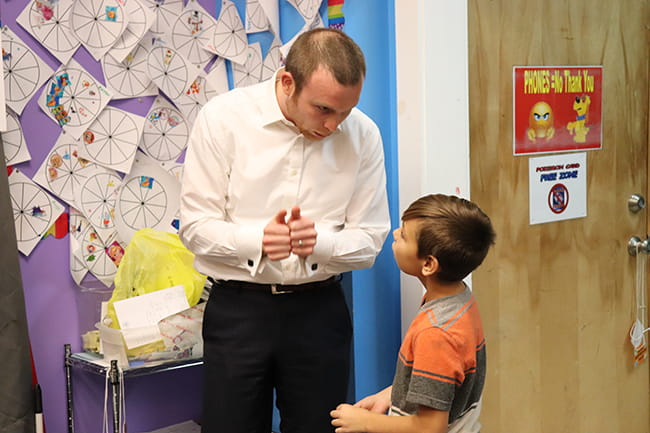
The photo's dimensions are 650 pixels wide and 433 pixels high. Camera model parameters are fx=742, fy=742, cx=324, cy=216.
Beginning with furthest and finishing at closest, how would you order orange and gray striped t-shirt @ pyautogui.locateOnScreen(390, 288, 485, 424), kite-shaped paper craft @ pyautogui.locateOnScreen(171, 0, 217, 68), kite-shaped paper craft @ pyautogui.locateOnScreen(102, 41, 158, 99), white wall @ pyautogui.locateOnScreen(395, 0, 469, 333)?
kite-shaped paper craft @ pyautogui.locateOnScreen(171, 0, 217, 68) → kite-shaped paper craft @ pyautogui.locateOnScreen(102, 41, 158, 99) → white wall @ pyautogui.locateOnScreen(395, 0, 469, 333) → orange and gray striped t-shirt @ pyautogui.locateOnScreen(390, 288, 485, 424)

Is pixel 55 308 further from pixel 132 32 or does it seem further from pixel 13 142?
pixel 132 32

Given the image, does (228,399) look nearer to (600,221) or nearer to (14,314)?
(14,314)

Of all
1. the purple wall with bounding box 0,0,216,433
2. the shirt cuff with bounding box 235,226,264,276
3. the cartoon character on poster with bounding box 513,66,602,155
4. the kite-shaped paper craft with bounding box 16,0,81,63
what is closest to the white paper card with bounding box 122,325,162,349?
the purple wall with bounding box 0,0,216,433

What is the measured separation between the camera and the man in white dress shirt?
167cm

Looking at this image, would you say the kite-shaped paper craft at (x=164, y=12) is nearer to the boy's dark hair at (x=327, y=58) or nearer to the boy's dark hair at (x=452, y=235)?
the boy's dark hair at (x=327, y=58)

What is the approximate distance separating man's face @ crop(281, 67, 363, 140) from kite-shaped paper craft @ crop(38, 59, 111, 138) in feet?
2.81

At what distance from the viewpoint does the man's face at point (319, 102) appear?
158 cm

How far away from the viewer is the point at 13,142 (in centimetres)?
219

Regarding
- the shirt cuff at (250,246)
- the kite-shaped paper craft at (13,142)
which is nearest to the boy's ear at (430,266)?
the shirt cuff at (250,246)

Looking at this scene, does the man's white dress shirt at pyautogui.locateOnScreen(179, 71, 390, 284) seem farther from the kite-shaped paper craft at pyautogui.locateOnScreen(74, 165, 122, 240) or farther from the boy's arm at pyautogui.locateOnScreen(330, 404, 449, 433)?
the kite-shaped paper craft at pyautogui.locateOnScreen(74, 165, 122, 240)

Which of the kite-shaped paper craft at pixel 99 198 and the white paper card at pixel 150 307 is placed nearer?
the white paper card at pixel 150 307

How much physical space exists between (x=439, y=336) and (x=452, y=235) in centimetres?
19

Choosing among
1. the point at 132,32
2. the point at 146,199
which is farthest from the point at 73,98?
the point at 146,199

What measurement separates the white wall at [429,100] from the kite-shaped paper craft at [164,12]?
0.81m
